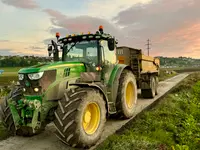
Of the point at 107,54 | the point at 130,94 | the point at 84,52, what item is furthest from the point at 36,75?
the point at 130,94

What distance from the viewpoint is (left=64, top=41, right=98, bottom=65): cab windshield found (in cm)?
710

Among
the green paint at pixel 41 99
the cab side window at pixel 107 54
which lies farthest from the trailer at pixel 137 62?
the green paint at pixel 41 99

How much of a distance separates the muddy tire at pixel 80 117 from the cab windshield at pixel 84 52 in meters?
1.45

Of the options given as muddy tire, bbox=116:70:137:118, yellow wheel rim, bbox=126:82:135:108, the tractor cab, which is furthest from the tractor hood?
yellow wheel rim, bbox=126:82:135:108

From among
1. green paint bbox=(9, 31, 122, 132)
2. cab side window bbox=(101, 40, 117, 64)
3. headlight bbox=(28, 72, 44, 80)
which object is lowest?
green paint bbox=(9, 31, 122, 132)

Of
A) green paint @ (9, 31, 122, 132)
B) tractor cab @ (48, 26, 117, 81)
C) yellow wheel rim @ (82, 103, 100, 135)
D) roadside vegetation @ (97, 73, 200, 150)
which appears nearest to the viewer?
green paint @ (9, 31, 122, 132)

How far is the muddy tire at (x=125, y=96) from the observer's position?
25.1 ft

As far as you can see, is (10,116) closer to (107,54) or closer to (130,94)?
(107,54)

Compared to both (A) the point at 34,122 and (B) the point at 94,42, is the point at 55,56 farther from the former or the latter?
(A) the point at 34,122

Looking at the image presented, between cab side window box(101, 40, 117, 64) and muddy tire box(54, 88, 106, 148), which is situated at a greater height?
cab side window box(101, 40, 117, 64)

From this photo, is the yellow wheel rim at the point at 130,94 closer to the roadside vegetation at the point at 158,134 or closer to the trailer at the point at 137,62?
the roadside vegetation at the point at 158,134

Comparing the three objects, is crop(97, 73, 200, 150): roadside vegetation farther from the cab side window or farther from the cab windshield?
the cab windshield

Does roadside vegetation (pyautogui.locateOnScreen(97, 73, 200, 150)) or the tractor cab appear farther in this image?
the tractor cab

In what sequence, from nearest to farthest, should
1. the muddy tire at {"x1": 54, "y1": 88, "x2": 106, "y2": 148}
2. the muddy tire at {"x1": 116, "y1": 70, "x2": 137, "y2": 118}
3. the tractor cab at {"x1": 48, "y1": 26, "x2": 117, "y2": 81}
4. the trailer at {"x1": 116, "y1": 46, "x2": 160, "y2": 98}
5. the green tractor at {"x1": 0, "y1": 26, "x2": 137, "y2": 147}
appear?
the muddy tire at {"x1": 54, "y1": 88, "x2": 106, "y2": 148}
the green tractor at {"x1": 0, "y1": 26, "x2": 137, "y2": 147}
the tractor cab at {"x1": 48, "y1": 26, "x2": 117, "y2": 81}
the muddy tire at {"x1": 116, "y1": 70, "x2": 137, "y2": 118}
the trailer at {"x1": 116, "y1": 46, "x2": 160, "y2": 98}
